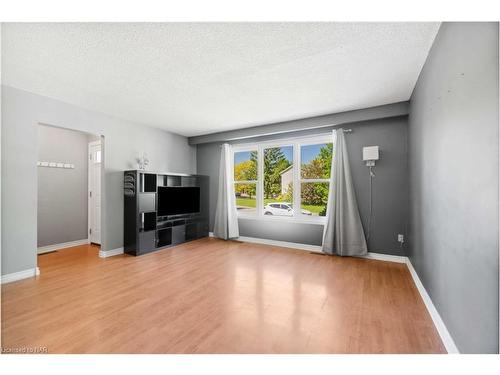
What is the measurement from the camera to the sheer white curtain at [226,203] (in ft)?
16.6

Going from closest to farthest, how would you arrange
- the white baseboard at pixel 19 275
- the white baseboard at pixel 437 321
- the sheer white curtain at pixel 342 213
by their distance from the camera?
the white baseboard at pixel 437 321, the white baseboard at pixel 19 275, the sheer white curtain at pixel 342 213

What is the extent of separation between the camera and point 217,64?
2.29 metres

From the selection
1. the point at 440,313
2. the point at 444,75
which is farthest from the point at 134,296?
the point at 444,75

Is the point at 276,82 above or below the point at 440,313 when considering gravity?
above

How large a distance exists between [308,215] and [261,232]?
3.59 ft

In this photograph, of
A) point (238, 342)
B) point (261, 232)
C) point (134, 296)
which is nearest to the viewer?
point (238, 342)

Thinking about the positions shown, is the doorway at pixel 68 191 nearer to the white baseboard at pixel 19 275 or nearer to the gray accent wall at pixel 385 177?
the white baseboard at pixel 19 275

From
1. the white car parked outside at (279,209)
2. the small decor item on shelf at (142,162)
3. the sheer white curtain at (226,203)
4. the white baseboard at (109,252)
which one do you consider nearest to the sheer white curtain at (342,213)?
the white car parked outside at (279,209)

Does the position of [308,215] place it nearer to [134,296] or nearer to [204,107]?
[204,107]

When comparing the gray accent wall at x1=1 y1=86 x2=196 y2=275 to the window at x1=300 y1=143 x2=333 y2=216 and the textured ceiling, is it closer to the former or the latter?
the textured ceiling

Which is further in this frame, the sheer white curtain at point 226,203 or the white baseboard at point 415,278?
the sheer white curtain at point 226,203

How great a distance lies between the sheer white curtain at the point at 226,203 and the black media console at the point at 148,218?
634 mm

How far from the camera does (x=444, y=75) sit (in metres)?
1.71

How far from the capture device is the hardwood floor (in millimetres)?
1688
